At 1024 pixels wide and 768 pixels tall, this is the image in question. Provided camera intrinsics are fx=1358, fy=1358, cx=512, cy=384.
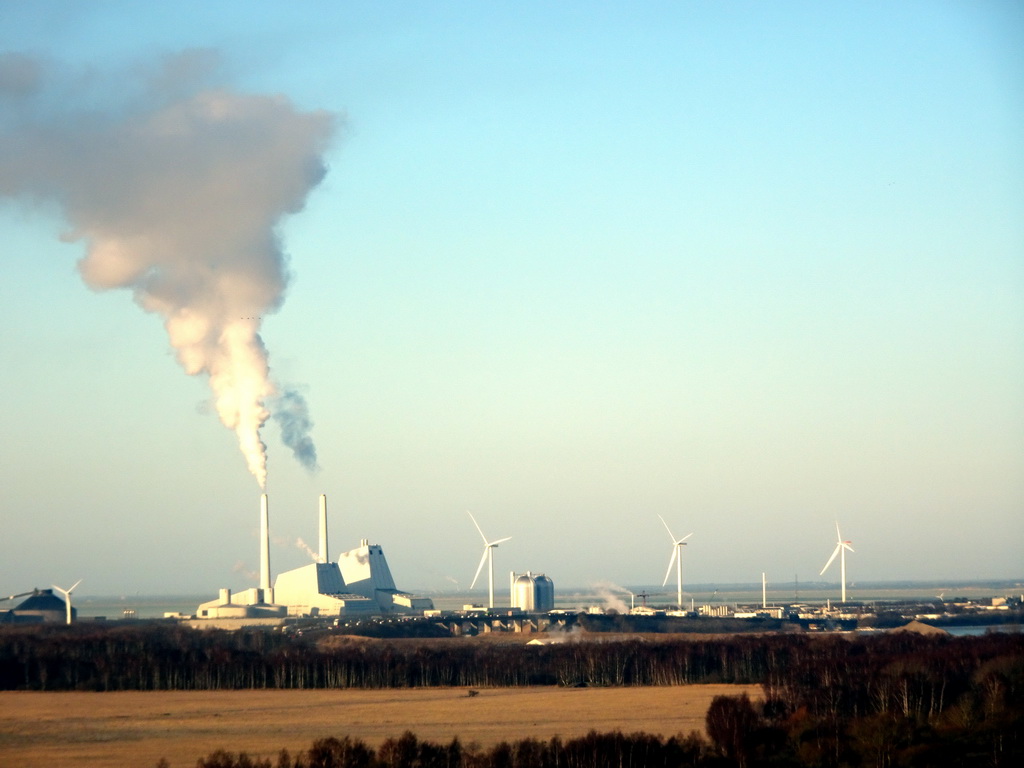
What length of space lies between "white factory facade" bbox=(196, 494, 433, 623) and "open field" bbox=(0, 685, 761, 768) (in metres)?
58.8

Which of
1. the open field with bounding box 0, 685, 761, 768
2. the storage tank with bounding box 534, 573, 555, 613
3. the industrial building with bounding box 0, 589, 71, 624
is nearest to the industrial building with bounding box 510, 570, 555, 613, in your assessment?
the storage tank with bounding box 534, 573, 555, 613

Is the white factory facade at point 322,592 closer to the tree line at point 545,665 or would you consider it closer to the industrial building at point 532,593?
the industrial building at point 532,593

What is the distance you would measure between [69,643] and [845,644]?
54.6 meters

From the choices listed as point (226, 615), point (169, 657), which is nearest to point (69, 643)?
point (169, 657)

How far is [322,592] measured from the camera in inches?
6058

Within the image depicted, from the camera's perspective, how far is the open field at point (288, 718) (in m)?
48.8

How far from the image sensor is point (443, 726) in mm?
54125

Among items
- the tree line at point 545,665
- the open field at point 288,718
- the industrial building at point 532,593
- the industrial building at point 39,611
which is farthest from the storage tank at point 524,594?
the open field at point 288,718

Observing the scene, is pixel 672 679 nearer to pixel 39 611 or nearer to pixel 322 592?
pixel 322 592

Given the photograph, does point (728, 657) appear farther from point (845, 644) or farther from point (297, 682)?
point (297, 682)

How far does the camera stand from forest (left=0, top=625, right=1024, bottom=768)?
42.4 metres

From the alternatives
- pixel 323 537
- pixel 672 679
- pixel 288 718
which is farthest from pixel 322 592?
pixel 288 718

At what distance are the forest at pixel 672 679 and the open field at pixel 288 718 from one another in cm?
363

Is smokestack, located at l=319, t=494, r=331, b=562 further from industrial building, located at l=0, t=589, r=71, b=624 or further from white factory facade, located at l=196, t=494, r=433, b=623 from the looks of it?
industrial building, located at l=0, t=589, r=71, b=624
